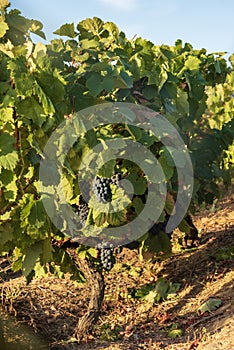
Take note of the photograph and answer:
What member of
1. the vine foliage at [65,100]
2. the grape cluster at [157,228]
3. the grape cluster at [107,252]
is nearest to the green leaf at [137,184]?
the vine foliage at [65,100]

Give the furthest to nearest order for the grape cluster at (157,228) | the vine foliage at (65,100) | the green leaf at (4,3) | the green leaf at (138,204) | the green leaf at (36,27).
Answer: the grape cluster at (157,228), the green leaf at (138,204), the green leaf at (36,27), the green leaf at (4,3), the vine foliage at (65,100)

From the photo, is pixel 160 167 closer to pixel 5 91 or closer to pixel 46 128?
pixel 46 128

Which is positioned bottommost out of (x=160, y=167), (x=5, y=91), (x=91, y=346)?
(x=91, y=346)

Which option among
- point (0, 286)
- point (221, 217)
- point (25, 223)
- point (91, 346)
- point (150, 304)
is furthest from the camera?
point (221, 217)

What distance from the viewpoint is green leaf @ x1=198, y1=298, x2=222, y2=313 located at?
17.5 ft

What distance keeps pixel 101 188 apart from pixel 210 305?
1936mm

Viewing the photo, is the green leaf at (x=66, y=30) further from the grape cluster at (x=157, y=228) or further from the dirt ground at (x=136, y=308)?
the dirt ground at (x=136, y=308)

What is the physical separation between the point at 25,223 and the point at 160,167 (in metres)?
1.24

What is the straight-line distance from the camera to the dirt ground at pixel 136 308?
5059mm

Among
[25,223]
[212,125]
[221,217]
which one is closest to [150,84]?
[25,223]

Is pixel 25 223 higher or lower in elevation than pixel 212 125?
lower

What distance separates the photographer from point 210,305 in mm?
5367

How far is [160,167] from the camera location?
4586 millimetres

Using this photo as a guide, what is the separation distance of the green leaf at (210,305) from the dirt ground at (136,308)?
4 cm
